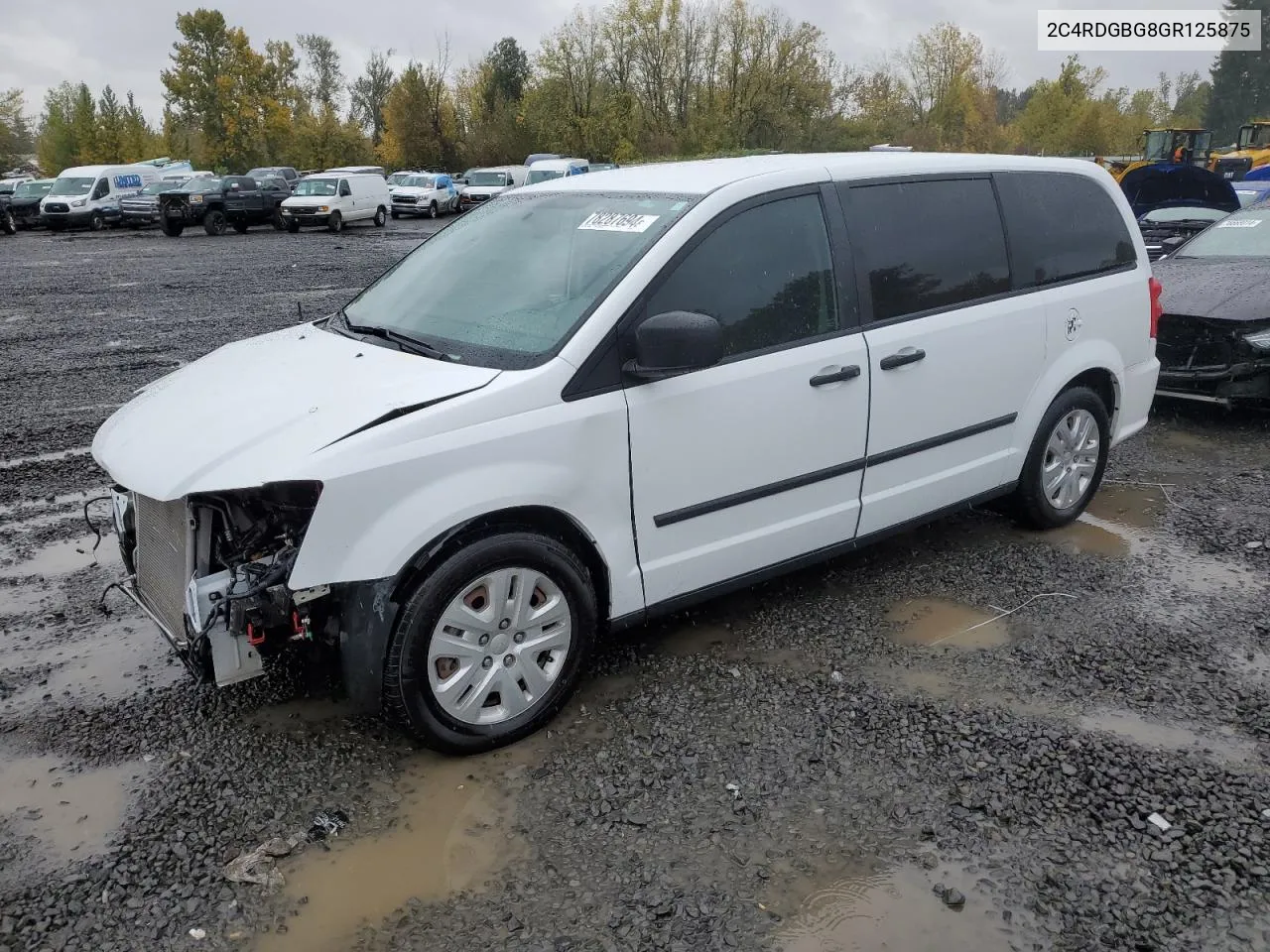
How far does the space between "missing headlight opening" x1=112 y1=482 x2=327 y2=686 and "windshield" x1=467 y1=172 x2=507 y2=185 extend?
3672 cm

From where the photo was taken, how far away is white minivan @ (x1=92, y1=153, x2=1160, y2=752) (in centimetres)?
308

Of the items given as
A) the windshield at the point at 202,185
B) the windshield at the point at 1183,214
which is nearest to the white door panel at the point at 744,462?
the windshield at the point at 1183,214

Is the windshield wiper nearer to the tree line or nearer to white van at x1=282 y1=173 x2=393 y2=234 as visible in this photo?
white van at x1=282 y1=173 x2=393 y2=234

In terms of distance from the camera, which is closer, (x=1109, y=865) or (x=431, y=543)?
(x=1109, y=865)

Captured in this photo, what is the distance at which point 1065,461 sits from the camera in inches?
200

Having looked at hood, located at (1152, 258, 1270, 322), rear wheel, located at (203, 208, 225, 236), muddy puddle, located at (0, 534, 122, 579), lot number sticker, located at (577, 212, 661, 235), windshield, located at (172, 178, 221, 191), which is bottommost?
muddy puddle, located at (0, 534, 122, 579)

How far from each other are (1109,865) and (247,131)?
61.1 meters

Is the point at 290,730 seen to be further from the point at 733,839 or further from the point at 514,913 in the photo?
the point at 733,839

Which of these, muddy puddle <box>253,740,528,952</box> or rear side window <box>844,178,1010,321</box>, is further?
rear side window <box>844,178,1010,321</box>

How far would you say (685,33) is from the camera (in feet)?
184

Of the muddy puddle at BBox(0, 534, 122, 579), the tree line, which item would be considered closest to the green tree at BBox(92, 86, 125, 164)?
the tree line

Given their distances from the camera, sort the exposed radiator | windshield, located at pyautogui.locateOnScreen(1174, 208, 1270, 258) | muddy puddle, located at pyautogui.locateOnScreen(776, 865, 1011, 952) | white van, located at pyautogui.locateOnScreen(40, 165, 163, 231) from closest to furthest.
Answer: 1. muddy puddle, located at pyautogui.locateOnScreen(776, 865, 1011, 952)
2. the exposed radiator
3. windshield, located at pyautogui.locateOnScreen(1174, 208, 1270, 258)
4. white van, located at pyautogui.locateOnScreen(40, 165, 163, 231)

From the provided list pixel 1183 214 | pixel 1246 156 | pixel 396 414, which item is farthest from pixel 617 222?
pixel 1246 156

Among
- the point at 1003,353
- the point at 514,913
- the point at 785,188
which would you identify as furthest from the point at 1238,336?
the point at 514,913
